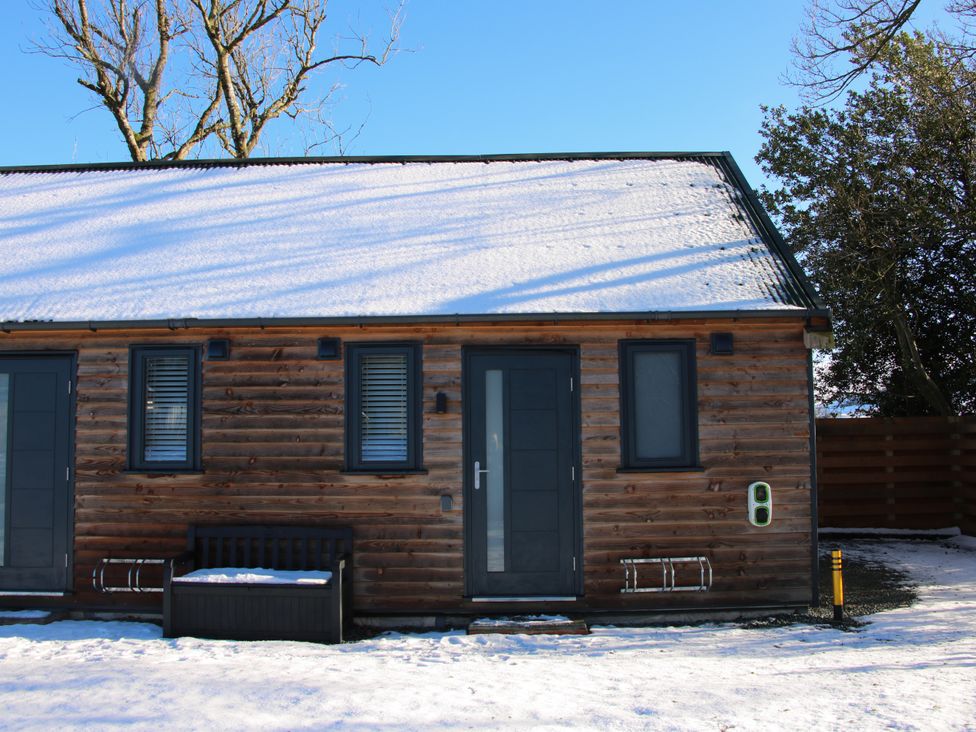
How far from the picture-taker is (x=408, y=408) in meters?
7.32

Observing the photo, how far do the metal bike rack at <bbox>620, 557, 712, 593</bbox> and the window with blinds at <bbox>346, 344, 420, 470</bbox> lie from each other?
2.24 m

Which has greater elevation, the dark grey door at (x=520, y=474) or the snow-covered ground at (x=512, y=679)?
the dark grey door at (x=520, y=474)

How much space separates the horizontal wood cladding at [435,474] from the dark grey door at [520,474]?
0.45 feet

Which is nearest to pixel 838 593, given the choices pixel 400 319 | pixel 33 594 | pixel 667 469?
pixel 667 469

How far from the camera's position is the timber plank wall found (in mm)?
11891

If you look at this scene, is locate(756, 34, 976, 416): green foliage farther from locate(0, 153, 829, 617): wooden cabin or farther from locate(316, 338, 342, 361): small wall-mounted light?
locate(316, 338, 342, 361): small wall-mounted light

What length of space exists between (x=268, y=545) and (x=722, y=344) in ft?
15.1

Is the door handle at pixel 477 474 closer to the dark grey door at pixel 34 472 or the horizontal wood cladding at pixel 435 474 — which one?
the horizontal wood cladding at pixel 435 474

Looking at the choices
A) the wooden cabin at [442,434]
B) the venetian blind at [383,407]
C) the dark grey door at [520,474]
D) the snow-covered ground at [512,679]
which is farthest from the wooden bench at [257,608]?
the dark grey door at [520,474]

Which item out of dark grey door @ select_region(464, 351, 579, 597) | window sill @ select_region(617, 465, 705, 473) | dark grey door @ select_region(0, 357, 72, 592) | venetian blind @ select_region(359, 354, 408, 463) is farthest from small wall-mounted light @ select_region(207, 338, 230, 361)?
window sill @ select_region(617, 465, 705, 473)

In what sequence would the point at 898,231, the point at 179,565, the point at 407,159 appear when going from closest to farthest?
the point at 179,565 < the point at 407,159 < the point at 898,231

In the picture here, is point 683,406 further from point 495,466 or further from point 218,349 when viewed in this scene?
point 218,349

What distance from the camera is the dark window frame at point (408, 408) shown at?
23.9 feet

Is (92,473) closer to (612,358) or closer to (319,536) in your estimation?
(319,536)
